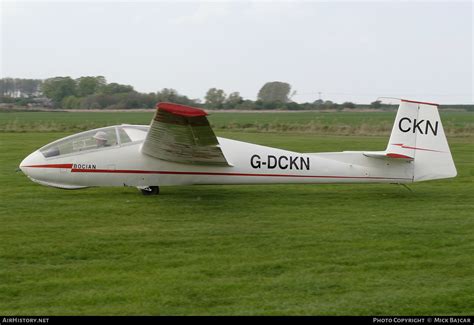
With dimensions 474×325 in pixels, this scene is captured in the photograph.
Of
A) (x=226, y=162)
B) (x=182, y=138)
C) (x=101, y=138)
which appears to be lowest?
(x=226, y=162)

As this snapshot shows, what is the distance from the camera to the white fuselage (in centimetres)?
1241

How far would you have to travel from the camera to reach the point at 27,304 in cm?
616

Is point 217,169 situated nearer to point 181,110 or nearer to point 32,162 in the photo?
point 181,110

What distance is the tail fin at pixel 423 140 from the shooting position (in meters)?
12.5

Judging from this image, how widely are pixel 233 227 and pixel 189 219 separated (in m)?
0.97

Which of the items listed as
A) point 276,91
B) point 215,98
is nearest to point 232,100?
point 215,98

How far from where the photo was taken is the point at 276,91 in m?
63.2

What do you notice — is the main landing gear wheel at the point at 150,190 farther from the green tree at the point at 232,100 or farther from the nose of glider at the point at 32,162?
the green tree at the point at 232,100

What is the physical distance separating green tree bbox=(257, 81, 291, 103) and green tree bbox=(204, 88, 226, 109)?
2233 cm

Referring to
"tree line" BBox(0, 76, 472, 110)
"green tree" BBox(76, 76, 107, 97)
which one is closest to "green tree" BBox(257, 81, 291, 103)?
"tree line" BBox(0, 76, 472, 110)

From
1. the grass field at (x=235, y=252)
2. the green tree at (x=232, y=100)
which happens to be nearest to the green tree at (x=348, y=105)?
the green tree at (x=232, y=100)

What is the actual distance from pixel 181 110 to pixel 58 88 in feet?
110

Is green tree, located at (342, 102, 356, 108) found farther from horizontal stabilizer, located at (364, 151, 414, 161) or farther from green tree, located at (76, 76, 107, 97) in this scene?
horizontal stabilizer, located at (364, 151, 414, 161)
